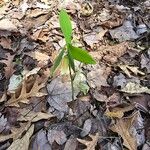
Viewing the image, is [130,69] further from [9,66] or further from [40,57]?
[9,66]

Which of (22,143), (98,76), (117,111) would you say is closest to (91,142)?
(117,111)

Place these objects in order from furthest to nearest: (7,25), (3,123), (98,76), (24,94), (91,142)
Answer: (7,25)
(98,76)
(24,94)
(3,123)
(91,142)

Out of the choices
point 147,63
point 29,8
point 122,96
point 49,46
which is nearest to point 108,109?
point 122,96

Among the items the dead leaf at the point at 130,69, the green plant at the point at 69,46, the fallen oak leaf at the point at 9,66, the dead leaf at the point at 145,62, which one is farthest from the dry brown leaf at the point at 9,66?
the dead leaf at the point at 145,62

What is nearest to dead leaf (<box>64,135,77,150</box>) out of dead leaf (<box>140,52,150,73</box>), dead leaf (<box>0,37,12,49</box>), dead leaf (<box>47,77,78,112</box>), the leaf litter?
the leaf litter

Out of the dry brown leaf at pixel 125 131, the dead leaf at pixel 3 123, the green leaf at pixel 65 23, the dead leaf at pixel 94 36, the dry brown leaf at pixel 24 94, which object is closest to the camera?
the green leaf at pixel 65 23

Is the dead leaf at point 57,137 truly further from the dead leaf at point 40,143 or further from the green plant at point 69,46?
the green plant at point 69,46
